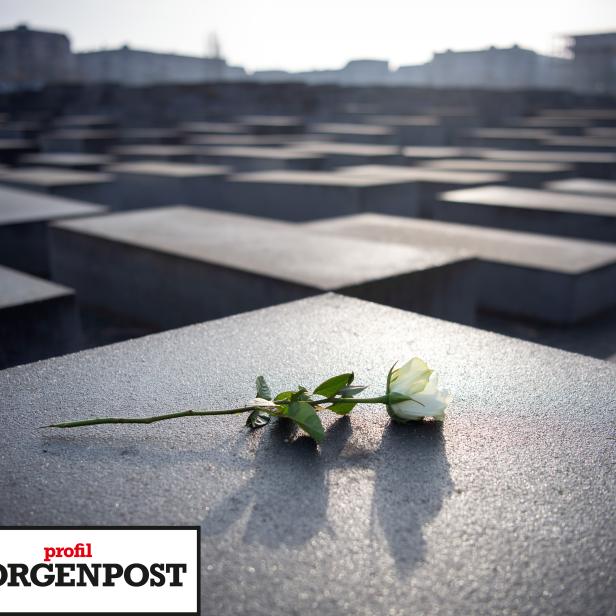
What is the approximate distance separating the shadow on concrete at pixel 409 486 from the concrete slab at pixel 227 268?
1897 mm

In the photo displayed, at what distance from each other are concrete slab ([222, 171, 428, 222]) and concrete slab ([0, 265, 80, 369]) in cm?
499

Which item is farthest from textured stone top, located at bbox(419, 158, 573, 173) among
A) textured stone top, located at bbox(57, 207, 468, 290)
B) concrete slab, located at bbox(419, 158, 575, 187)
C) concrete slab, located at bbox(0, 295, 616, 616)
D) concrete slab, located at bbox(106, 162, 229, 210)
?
concrete slab, located at bbox(0, 295, 616, 616)

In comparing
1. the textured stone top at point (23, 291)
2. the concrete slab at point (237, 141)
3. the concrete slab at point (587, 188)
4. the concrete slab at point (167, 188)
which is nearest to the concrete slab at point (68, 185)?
the concrete slab at point (167, 188)

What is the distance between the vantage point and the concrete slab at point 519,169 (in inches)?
391

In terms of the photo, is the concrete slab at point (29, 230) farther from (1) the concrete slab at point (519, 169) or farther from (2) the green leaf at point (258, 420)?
(1) the concrete slab at point (519, 169)

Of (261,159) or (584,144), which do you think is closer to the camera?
(261,159)

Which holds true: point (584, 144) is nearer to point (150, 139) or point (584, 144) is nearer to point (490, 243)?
point (490, 243)

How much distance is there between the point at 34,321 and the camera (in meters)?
3.55

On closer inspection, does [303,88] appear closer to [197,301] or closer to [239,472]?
[197,301]

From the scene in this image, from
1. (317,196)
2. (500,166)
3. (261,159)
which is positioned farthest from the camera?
(261,159)

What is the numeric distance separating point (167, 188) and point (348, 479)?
319 inches

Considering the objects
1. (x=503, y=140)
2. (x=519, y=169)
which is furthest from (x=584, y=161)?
(x=503, y=140)

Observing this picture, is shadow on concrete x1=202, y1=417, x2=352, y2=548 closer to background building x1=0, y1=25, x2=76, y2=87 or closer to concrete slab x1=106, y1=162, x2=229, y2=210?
concrete slab x1=106, y1=162, x2=229, y2=210

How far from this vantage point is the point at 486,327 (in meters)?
5.29
